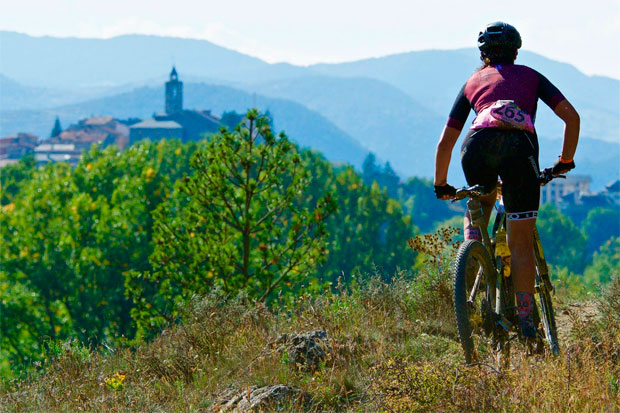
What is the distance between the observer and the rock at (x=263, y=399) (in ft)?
14.1

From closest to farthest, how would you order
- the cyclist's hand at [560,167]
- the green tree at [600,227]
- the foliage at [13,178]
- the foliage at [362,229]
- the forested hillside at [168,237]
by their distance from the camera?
1. the cyclist's hand at [560,167]
2. the forested hillside at [168,237]
3. the foliage at [362,229]
4. the foliage at [13,178]
5. the green tree at [600,227]

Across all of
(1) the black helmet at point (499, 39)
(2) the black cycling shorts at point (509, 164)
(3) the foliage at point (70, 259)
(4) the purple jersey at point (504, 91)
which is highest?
(1) the black helmet at point (499, 39)

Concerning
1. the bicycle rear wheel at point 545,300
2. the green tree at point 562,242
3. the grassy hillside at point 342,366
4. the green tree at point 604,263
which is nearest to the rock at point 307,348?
the grassy hillside at point 342,366

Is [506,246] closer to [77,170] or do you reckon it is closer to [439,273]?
[439,273]

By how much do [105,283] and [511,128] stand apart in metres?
29.2

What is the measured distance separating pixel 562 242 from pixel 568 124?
98.7 m

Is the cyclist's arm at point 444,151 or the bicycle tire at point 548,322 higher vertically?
the cyclist's arm at point 444,151

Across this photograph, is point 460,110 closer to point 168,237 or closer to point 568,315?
point 568,315

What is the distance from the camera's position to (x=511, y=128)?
15.4ft

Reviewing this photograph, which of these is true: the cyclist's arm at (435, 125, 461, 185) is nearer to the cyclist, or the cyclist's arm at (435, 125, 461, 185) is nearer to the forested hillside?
the cyclist

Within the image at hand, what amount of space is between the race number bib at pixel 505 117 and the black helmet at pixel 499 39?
1.32 feet

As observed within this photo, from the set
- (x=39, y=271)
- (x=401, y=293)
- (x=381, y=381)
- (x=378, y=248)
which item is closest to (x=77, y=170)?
(x=39, y=271)

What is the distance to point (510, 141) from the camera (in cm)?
470

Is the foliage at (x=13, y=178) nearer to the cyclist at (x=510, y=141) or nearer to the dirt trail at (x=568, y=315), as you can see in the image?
the dirt trail at (x=568, y=315)
